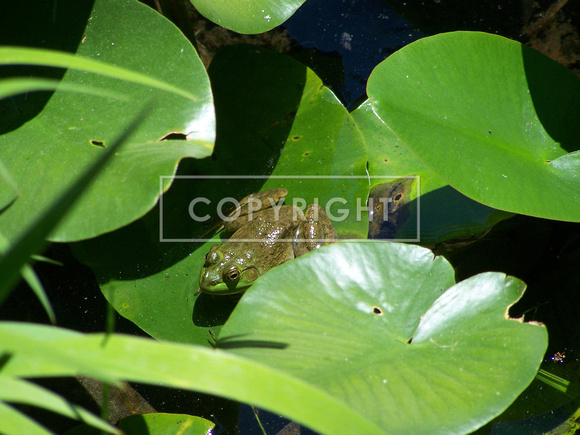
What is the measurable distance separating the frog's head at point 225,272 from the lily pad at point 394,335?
0.51 m

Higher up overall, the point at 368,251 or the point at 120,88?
the point at 120,88

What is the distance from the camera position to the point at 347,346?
63.5 inches

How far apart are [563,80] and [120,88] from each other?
2.36 m

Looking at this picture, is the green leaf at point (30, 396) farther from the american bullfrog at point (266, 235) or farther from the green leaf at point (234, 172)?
the american bullfrog at point (266, 235)

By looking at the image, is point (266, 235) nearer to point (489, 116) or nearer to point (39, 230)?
point (489, 116)

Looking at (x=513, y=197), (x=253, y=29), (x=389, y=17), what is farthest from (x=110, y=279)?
(x=389, y=17)

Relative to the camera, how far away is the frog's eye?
87.9 inches

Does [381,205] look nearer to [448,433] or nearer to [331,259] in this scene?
[331,259]

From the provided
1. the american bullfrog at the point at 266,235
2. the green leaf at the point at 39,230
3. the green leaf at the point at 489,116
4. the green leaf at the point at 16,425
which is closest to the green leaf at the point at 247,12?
the green leaf at the point at 489,116

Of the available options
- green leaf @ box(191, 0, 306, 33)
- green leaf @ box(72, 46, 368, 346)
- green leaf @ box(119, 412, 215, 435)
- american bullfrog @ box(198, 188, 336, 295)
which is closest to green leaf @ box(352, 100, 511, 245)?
green leaf @ box(72, 46, 368, 346)

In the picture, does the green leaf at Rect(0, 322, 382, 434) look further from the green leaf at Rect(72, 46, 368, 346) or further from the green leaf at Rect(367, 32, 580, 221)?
the green leaf at Rect(367, 32, 580, 221)

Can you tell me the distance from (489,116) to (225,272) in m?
1.59

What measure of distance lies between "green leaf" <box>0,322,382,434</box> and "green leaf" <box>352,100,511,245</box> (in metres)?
1.89

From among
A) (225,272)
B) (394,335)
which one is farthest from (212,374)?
(225,272)
